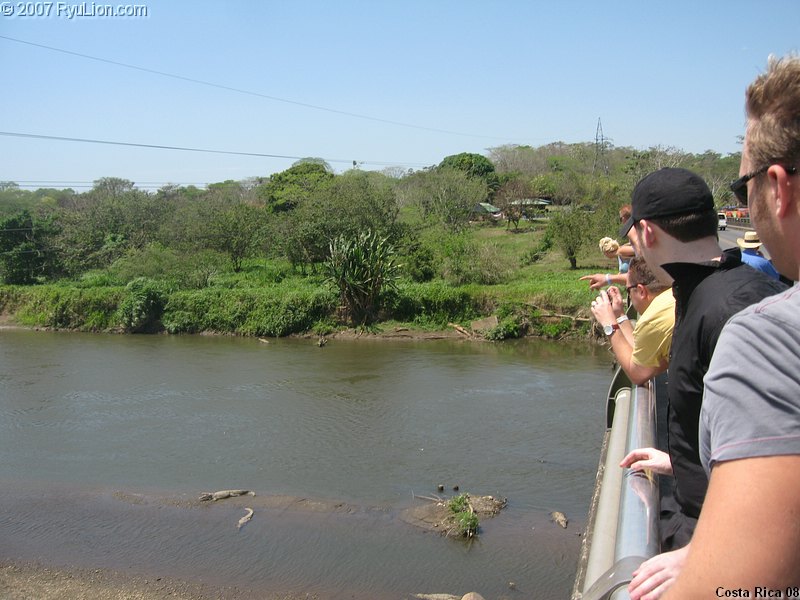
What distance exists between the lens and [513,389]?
682 inches

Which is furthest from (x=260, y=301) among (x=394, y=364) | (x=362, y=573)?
(x=362, y=573)

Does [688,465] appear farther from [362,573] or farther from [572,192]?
[572,192]

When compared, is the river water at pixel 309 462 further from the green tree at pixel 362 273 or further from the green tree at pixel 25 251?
the green tree at pixel 25 251

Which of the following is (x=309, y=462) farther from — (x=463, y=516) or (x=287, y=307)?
(x=287, y=307)

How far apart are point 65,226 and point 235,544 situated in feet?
103

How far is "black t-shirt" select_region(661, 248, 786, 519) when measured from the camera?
175cm

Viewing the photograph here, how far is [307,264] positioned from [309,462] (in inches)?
725

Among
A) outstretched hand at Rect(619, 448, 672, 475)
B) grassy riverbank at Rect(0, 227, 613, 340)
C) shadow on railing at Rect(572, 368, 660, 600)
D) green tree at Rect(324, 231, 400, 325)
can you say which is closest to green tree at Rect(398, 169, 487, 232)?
grassy riverbank at Rect(0, 227, 613, 340)

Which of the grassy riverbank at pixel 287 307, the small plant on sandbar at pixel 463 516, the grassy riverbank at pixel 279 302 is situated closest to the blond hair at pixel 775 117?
the small plant on sandbar at pixel 463 516

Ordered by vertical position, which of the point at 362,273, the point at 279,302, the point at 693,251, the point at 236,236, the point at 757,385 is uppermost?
the point at 236,236

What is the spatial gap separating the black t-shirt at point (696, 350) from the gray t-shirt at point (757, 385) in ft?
2.59

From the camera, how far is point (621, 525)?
1464 millimetres

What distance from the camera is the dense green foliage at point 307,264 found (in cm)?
2467

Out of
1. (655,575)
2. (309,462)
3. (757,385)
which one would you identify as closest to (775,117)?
(757,385)
